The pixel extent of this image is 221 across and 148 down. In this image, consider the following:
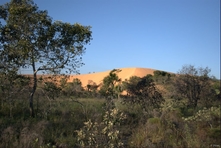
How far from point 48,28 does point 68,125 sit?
4378 mm

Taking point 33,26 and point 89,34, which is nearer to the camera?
Result: point 33,26

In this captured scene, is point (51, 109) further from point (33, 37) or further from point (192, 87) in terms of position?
point (192, 87)

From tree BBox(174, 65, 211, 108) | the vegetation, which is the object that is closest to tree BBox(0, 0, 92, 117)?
the vegetation

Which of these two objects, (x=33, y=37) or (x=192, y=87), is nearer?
(x=33, y=37)

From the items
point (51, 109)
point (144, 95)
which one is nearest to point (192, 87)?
point (144, 95)

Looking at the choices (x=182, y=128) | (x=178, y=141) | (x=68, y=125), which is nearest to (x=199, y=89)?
(x=182, y=128)

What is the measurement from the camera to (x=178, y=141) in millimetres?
8484

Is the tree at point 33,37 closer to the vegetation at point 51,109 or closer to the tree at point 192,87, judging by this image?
the vegetation at point 51,109

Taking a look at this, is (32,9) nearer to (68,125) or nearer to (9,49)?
(9,49)

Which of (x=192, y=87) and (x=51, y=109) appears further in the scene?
(x=192, y=87)

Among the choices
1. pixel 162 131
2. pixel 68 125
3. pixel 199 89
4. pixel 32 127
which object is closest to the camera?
pixel 32 127

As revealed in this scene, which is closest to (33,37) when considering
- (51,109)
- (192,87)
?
(51,109)

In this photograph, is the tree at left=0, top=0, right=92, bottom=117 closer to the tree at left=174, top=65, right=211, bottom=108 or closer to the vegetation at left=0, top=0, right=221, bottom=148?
the vegetation at left=0, top=0, right=221, bottom=148

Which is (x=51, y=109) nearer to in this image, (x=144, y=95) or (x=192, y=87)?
(x=144, y=95)
